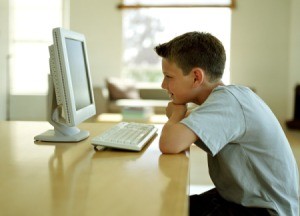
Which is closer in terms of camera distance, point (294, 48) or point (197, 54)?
point (197, 54)

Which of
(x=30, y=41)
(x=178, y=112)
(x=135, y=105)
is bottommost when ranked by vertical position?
(x=135, y=105)

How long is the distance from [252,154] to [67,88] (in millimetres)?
610

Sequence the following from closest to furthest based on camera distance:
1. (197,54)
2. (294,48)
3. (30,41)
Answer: (197,54)
(294,48)
(30,41)

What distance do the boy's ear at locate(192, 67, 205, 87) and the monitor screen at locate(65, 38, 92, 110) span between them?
434mm

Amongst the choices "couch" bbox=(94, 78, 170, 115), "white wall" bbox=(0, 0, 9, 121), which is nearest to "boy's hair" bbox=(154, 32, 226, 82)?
"couch" bbox=(94, 78, 170, 115)

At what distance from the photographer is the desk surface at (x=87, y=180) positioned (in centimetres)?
72

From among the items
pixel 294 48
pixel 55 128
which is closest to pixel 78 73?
pixel 55 128

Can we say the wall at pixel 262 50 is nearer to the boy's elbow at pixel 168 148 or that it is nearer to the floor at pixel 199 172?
the floor at pixel 199 172

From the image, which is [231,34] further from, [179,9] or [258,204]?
[258,204]

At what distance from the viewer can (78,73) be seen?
149 cm

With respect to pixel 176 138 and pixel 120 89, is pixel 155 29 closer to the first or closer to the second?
pixel 120 89

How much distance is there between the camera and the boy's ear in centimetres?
122

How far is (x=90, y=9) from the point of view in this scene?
6.25 metres

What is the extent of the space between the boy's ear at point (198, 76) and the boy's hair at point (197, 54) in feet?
0.04
